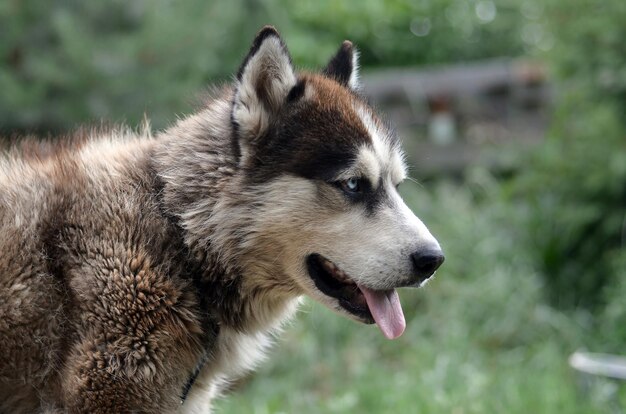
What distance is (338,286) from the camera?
420 cm

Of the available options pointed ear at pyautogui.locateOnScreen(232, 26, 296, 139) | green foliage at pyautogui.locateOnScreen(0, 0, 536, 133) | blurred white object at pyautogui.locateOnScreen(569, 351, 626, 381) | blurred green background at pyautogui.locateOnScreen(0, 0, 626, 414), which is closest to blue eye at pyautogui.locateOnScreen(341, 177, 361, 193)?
pointed ear at pyautogui.locateOnScreen(232, 26, 296, 139)

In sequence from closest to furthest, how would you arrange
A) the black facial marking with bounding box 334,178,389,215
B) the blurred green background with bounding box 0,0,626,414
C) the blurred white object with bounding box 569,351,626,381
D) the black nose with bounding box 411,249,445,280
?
1. the black nose with bounding box 411,249,445,280
2. the black facial marking with bounding box 334,178,389,215
3. the blurred white object with bounding box 569,351,626,381
4. the blurred green background with bounding box 0,0,626,414

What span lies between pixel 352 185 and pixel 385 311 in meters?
0.60

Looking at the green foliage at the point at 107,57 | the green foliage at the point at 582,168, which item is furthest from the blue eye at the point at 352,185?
the green foliage at the point at 582,168

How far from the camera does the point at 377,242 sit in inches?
159

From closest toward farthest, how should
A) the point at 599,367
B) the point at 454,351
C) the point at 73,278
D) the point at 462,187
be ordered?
the point at 73,278 → the point at 599,367 → the point at 454,351 → the point at 462,187

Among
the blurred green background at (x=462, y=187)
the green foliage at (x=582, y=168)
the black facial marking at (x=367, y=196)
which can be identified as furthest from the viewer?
the green foliage at (x=582, y=168)

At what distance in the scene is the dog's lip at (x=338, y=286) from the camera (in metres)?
4.13

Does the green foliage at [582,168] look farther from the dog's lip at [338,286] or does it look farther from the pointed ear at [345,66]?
the dog's lip at [338,286]

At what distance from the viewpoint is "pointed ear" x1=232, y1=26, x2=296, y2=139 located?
4.07 meters

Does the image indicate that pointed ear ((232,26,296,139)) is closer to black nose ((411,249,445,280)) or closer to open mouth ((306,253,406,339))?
open mouth ((306,253,406,339))

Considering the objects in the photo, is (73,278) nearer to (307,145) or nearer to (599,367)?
(307,145)

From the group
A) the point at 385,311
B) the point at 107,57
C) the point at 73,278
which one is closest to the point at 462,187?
the point at 107,57

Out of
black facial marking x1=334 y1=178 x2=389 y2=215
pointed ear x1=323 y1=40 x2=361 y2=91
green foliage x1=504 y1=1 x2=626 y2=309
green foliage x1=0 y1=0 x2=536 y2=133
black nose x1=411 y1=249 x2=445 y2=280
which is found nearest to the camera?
black nose x1=411 y1=249 x2=445 y2=280
